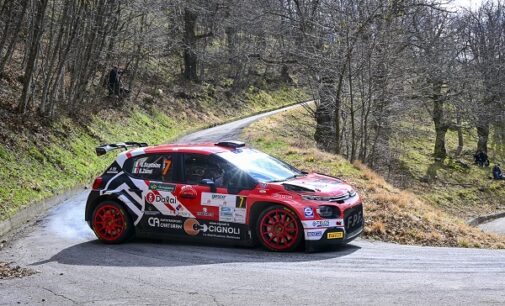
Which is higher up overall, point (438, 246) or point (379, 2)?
point (379, 2)

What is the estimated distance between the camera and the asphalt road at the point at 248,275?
21.8ft

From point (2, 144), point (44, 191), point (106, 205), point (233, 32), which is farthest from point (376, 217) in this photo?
point (233, 32)

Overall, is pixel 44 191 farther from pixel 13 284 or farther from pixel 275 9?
pixel 275 9

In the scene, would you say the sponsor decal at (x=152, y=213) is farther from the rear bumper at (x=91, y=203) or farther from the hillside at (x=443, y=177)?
the hillside at (x=443, y=177)

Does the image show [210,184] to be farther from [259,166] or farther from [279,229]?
[279,229]

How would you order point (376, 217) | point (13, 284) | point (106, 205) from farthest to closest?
point (376, 217) < point (106, 205) < point (13, 284)

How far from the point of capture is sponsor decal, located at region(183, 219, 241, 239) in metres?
9.30

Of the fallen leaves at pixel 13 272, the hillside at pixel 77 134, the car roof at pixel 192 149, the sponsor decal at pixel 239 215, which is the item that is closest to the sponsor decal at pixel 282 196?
the sponsor decal at pixel 239 215

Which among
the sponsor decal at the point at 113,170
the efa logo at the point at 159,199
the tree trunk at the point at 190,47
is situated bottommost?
the efa logo at the point at 159,199

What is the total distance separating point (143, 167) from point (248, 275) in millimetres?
3393

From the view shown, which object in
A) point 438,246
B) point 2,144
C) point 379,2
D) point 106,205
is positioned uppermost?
point 379,2

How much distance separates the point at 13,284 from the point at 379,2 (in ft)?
55.5

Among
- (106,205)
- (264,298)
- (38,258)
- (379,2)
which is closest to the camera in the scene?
(264,298)

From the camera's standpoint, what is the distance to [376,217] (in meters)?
12.0
